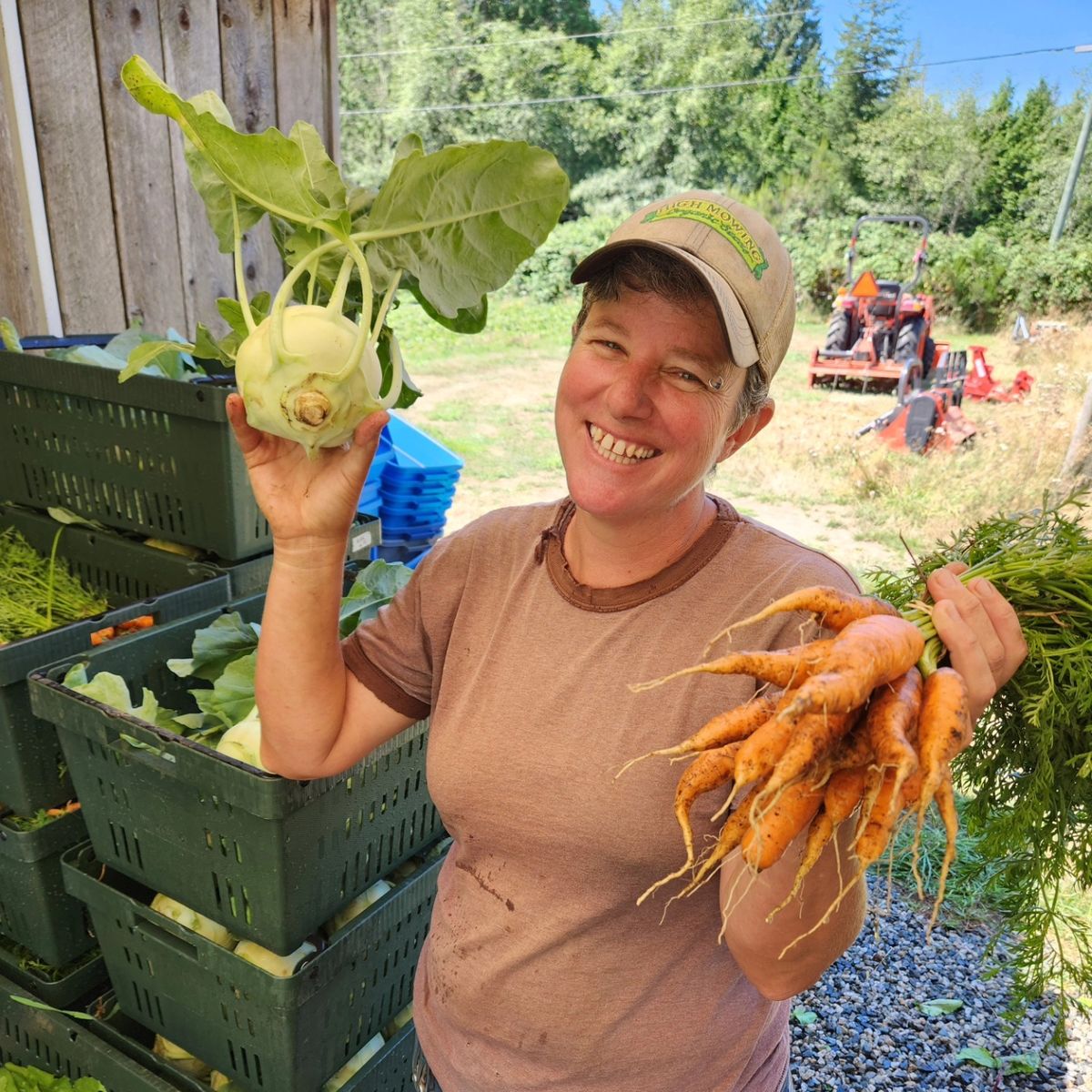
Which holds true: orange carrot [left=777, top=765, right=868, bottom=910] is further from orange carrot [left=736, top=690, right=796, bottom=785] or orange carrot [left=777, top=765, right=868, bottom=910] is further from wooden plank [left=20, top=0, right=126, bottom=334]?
wooden plank [left=20, top=0, right=126, bottom=334]

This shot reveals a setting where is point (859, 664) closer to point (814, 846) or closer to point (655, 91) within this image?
point (814, 846)

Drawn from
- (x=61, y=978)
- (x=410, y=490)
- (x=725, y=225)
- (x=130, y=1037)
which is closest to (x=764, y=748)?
(x=725, y=225)

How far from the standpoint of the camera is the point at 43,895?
5.87ft

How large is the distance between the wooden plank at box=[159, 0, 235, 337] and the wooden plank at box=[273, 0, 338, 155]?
0.26 metres

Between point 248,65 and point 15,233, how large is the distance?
42.0 inches

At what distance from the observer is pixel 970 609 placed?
103 cm

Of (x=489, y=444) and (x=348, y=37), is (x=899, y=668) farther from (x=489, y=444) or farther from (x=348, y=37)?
(x=348, y=37)

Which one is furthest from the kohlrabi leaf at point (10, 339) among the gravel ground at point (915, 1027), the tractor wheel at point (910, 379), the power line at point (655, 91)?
the power line at point (655, 91)

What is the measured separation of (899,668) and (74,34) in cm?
298

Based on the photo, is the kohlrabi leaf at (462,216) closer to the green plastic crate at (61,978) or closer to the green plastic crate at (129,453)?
the green plastic crate at (129,453)

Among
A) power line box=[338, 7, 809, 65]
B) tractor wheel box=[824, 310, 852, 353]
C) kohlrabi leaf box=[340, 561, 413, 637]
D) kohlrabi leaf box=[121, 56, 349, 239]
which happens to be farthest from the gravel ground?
power line box=[338, 7, 809, 65]

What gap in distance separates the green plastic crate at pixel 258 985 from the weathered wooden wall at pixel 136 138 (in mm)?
1929

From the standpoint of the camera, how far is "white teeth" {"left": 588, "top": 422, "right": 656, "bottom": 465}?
1.13m

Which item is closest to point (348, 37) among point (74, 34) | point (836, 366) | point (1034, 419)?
point (836, 366)
